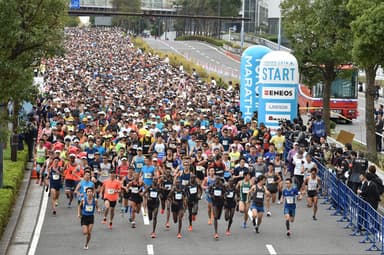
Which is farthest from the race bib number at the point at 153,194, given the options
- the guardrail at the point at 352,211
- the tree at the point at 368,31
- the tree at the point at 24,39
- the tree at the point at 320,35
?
the tree at the point at 320,35

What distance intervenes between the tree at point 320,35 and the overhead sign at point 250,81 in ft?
6.80

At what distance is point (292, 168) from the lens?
2558cm

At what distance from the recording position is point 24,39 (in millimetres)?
21969

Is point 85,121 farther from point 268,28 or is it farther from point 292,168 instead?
point 268,28

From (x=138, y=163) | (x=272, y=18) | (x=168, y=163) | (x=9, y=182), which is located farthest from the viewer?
(x=272, y=18)

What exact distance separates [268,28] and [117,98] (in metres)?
95.1

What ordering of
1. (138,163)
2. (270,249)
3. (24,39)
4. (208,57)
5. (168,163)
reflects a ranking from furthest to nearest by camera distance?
(208,57) < (168,163) < (138,163) < (24,39) < (270,249)

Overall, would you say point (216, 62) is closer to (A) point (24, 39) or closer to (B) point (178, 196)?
(A) point (24, 39)

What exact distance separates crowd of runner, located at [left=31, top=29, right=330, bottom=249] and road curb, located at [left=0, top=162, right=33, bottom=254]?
775 millimetres

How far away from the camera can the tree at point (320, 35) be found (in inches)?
1378

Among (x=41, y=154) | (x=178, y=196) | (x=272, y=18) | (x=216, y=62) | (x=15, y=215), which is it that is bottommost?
(x=15, y=215)

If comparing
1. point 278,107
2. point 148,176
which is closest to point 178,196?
point 148,176

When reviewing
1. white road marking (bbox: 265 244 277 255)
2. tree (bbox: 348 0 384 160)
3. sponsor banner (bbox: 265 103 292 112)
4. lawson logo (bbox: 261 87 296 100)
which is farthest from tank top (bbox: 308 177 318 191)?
lawson logo (bbox: 261 87 296 100)

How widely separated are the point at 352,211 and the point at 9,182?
924cm
